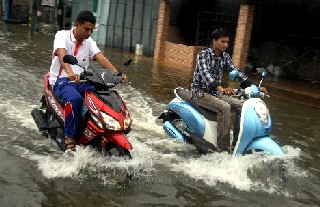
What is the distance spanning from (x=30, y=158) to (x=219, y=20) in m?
14.3

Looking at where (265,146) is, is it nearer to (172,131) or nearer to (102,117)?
(172,131)

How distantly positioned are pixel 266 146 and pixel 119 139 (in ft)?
5.97

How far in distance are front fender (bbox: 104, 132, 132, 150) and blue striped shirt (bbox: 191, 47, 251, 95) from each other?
1.58m

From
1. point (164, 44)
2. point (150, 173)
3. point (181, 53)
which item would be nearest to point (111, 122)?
point (150, 173)

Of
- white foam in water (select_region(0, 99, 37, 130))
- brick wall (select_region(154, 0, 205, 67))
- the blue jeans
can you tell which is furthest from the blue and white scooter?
brick wall (select_region(154, 0, 205, 67))

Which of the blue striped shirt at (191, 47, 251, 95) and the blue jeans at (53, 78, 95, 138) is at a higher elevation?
the blue striped shirt at (191, 47, 251, 95)

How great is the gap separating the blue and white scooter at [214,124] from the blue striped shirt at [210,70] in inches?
10.1

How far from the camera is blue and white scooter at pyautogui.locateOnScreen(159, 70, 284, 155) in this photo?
210 inches

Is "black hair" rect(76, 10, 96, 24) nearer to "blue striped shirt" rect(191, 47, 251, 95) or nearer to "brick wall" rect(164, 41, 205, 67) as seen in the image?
"blue striped shirt" rect(191, 47, 251, 95)

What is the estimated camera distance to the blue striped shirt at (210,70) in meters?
5.84

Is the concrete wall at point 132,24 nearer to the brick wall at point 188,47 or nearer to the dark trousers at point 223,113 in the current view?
the brick wall at point 188,47

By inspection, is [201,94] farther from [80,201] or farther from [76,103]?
[80,201]

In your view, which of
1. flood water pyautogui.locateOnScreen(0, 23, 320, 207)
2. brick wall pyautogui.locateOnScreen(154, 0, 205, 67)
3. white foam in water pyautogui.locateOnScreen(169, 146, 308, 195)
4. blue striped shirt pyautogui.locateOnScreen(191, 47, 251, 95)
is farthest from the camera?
brick wall pyautogui.locateOnScreen(154, 0, 205, 67)

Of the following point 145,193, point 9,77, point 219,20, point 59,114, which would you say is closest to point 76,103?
point 59,114
